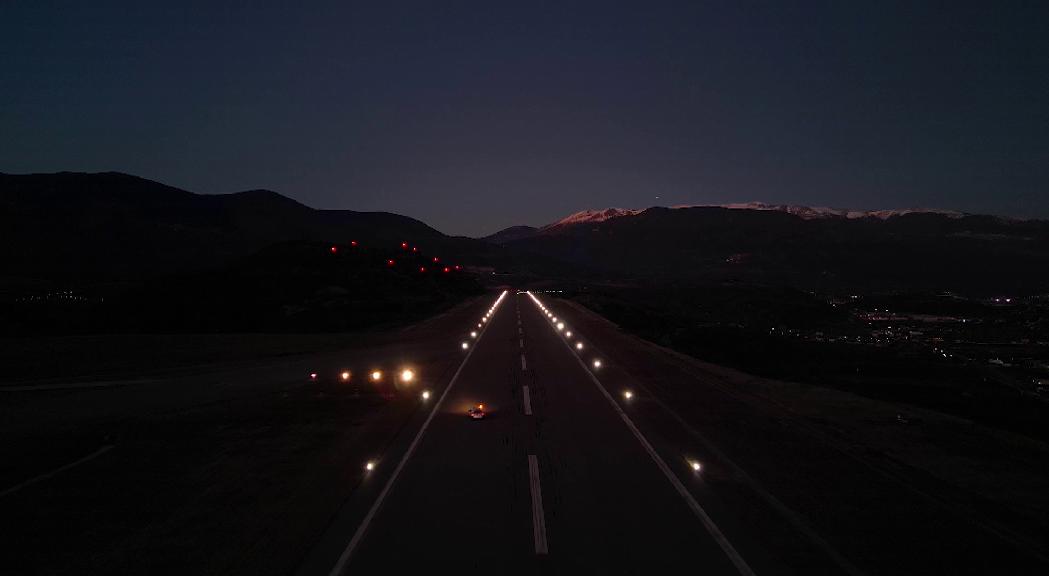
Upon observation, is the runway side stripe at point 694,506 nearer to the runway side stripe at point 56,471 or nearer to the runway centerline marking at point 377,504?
the runway centerline marking at point 377,504

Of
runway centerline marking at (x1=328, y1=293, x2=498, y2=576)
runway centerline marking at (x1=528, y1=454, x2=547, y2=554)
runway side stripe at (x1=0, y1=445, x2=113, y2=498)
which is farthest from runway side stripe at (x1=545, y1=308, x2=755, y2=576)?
runway side stripe at (x1=0, y1=445, x2=113, y2=498)

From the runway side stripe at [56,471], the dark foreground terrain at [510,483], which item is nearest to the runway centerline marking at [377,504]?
the dark foreground terrain at [510,483]

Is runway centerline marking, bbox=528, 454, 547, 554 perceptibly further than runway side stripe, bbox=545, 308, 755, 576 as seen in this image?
Yes

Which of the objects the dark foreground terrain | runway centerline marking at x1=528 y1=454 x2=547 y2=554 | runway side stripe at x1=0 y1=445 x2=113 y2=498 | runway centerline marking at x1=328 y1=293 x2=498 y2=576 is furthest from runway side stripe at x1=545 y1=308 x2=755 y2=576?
runway side stripe at x1=0 y1=445 x2=113 y2=498

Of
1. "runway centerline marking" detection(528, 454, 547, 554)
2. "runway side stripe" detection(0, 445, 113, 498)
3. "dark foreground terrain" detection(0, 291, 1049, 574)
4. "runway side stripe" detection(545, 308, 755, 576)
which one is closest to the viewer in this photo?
"runway side stripe" detection(545, 308, 755, 576)

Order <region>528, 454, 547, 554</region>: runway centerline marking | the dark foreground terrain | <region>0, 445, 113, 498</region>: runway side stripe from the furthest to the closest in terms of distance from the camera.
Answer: <region>0, 445, 113, 498</region>: runway side stripe
<region>528, 454, 547, 554</region>: runway centerline marking
the dark foreground terrain

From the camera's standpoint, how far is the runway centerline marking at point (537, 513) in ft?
26.5

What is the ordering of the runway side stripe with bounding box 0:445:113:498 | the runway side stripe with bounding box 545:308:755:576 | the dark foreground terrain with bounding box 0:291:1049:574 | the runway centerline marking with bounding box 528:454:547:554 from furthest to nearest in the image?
1. the runway side stripe with bounding box 0:445:113:498
2. the runway centerline marking with bounding box 528:454:547:554
3. the dark foreground terrain with bounding box 0:291:1049:574
4. the runway side stripe with bounding box 545:308:755:576

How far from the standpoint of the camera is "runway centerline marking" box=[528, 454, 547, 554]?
26.5ft

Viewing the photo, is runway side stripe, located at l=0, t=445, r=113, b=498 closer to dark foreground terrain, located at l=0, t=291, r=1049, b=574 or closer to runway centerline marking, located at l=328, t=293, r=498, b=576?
dark foreground terrain, located at l=0, t=291, r=1049, b=574

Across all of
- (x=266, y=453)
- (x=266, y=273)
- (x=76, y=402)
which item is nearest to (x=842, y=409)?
(x=266, y=453)

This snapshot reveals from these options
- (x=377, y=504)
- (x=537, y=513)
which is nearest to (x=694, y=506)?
(x=537, y=513)

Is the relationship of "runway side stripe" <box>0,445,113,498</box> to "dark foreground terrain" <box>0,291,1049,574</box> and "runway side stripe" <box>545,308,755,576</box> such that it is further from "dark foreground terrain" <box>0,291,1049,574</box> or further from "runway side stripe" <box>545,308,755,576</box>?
"runway side stripe" <box>545,308,755,576</box>

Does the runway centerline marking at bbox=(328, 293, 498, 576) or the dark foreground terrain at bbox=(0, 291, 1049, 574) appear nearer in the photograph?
the runway centerline marking at bbox=(328, 293, 498, 576)
